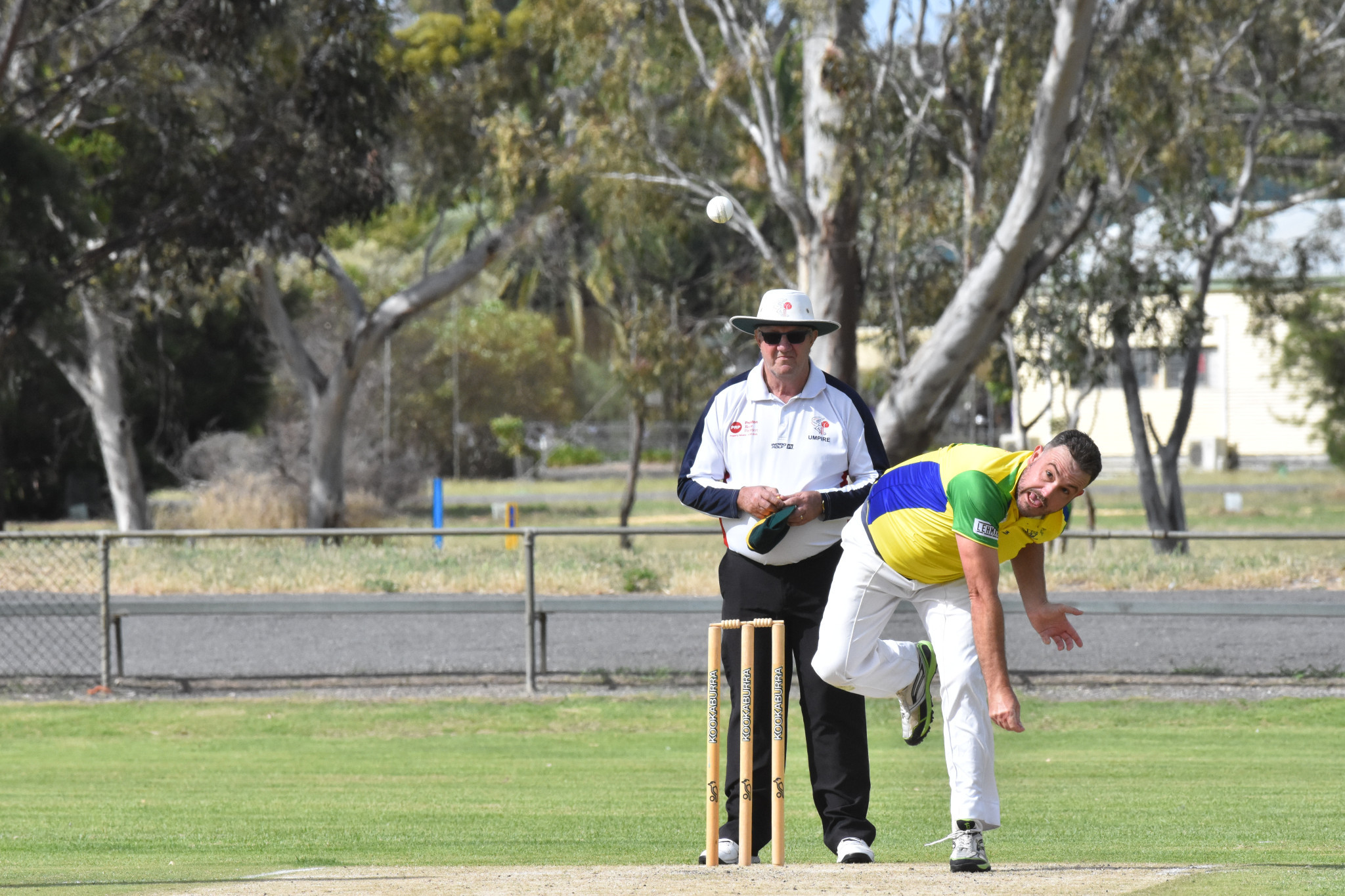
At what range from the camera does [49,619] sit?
1469cm

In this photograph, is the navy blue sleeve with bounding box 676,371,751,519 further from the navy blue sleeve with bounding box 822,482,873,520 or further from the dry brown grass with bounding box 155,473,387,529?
the dry brown grass with bounding box 155,473,387,529

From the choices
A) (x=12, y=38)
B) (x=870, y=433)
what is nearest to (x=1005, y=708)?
(x=870, y=433)

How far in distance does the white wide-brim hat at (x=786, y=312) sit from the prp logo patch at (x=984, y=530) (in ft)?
3.58

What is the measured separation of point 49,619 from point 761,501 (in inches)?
433

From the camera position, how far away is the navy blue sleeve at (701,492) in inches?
225

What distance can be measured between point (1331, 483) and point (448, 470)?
3056 centimetres

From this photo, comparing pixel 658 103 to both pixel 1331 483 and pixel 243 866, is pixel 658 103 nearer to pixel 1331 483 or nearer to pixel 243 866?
pixel 243 866

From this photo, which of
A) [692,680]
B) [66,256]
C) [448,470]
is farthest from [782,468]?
[448,470]

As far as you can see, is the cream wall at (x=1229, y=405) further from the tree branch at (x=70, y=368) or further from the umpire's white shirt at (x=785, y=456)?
the umpire's white shirt at (x=785, y=456)

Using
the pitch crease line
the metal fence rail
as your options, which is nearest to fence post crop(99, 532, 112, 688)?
the metal fence rail

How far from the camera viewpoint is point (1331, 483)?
40.5 m

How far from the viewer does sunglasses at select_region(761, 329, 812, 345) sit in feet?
19.1

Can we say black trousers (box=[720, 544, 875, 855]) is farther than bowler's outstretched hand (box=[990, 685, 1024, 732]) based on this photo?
Yes

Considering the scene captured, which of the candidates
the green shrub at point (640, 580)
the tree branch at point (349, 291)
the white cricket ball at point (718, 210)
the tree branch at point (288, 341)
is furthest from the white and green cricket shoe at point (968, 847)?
the tree branch at point (349, 291)
